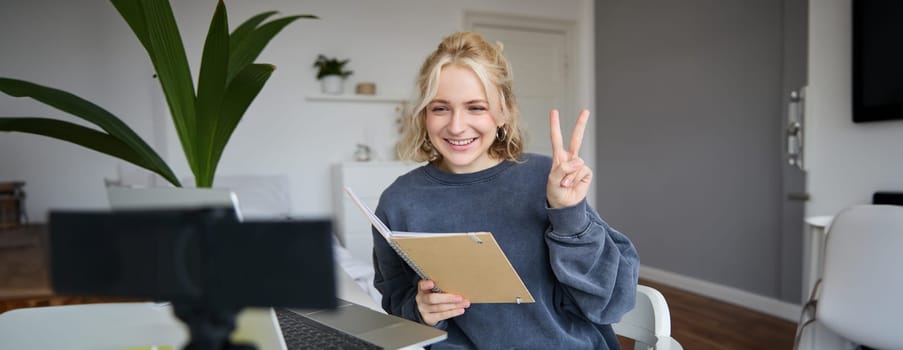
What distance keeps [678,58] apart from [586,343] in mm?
3203

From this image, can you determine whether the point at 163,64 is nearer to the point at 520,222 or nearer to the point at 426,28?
the point at 520,222

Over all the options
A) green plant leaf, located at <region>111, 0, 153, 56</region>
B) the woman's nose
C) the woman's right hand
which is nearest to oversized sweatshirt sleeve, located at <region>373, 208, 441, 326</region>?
the woman's right hand

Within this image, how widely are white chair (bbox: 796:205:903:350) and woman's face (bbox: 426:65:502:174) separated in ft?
3.41

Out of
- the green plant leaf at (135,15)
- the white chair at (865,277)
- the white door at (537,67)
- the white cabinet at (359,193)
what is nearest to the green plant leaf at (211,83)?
the green plant leaf at (135,15)

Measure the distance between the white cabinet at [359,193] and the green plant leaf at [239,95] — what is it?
2.28 metres

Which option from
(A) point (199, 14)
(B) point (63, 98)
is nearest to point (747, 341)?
(B) point (63, 98)

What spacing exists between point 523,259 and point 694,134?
3012mm

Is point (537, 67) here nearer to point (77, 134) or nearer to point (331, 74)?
point (331, 74)

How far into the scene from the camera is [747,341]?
8.93 ft

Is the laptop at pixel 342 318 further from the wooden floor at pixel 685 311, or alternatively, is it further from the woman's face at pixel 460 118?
the wooden floor at pixel 685 311

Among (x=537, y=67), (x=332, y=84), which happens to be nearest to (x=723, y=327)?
(x=537, y=67)

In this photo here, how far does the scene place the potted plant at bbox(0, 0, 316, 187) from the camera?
1002mm

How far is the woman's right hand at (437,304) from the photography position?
88cm

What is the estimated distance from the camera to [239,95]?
109 cm
